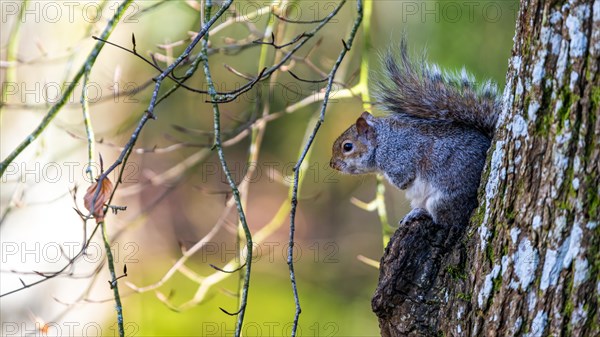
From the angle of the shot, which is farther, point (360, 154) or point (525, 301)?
point (360, 154)

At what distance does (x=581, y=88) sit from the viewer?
132 cm

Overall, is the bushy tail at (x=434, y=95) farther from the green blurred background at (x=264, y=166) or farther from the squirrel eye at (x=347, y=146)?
the green blurred background at (x=264, y=166)

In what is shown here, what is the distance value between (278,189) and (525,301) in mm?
5566

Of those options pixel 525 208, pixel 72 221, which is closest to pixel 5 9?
pixel 72 221

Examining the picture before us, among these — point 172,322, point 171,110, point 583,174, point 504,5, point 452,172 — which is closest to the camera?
point 583,174

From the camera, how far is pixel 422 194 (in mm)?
2275

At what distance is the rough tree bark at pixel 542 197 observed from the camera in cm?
131

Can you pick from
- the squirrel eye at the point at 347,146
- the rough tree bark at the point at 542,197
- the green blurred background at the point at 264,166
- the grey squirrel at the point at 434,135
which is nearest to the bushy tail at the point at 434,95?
the grey squirrel at the point at 434,135

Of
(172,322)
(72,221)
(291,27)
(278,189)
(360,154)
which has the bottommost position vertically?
(172,322)

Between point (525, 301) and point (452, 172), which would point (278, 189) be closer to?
point (452, 172)

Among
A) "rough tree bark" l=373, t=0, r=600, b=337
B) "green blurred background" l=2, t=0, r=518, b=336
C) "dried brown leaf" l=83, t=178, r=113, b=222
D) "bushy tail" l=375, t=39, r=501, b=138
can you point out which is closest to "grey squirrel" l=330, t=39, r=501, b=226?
"bushy tail" l=375, t=39, r=501, b=138

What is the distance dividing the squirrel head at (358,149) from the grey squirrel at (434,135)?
2 cm

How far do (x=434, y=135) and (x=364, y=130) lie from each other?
354 millimetres

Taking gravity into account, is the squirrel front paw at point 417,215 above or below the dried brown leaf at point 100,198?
below
